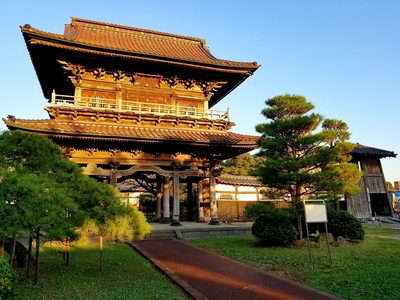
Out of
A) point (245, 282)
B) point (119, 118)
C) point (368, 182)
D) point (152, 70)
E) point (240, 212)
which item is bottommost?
point (245, 282)

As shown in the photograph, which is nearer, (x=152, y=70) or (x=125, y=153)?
(x=125, y=153)

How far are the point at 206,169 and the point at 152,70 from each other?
6.16 meters

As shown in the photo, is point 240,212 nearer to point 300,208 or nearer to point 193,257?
point 300,208

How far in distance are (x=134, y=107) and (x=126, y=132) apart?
2039mm

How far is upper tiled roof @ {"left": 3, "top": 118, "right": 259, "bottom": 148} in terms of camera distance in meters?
12.1

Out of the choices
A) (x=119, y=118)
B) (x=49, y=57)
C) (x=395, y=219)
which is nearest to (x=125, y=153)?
(x=119, y=118)

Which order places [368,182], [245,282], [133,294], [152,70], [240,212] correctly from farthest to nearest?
[368,182] → [240,212] → [152,70] → [245,282] → [133,294]

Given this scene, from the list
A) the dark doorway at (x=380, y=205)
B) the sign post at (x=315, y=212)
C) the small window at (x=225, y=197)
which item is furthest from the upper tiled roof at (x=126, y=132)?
the dark doorway at (x=380, y=205)

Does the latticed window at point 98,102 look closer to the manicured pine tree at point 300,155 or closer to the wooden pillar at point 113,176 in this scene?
the wooden pillar at point 113,176

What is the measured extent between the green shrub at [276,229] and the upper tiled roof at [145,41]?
29.0 ft

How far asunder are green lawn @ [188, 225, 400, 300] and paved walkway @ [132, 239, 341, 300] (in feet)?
1.41

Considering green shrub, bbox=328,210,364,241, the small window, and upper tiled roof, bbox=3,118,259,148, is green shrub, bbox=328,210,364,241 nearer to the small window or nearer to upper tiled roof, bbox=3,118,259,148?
upper tiled roof, bbox=3,118,259,148

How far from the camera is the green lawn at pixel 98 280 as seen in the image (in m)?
5.38

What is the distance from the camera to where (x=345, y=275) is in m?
6.39
